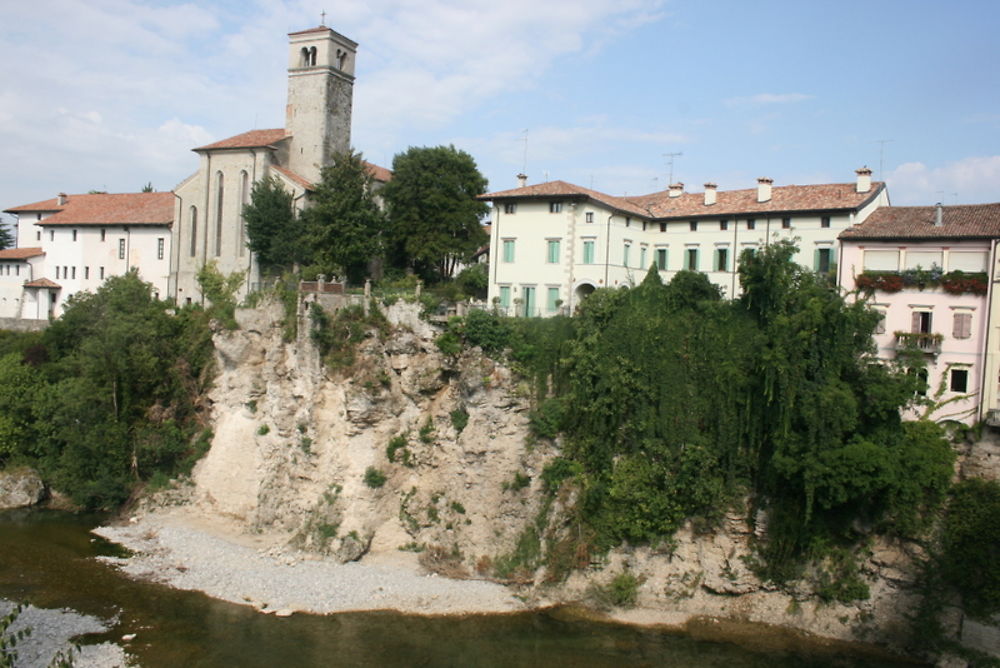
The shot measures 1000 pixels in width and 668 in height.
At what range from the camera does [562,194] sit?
37.5m

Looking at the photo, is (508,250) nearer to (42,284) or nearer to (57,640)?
(57,640)

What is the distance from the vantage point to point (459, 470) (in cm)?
3328

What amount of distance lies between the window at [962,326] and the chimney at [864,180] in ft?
27.7

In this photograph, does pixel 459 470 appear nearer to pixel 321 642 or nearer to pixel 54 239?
pixel 321 642

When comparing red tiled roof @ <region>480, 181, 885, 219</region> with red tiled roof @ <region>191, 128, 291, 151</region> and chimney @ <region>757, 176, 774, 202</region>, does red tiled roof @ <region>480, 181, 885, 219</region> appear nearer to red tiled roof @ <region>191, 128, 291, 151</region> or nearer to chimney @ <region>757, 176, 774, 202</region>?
chimney @ <region>757, 176, 774, 202</region>

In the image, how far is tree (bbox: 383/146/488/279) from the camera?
43625mm

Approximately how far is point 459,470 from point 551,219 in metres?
13.3

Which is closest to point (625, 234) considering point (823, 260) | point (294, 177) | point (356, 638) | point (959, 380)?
point (823, 260)

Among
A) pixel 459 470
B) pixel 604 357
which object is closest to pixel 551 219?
pixel 604 357

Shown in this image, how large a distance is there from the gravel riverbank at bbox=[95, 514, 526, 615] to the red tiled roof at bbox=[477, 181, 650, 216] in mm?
18156

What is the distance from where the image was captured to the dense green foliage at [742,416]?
2692 cm

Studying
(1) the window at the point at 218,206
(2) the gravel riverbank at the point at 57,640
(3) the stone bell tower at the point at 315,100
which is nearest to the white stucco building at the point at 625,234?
(3) the stone bell tower at the point at 315,100

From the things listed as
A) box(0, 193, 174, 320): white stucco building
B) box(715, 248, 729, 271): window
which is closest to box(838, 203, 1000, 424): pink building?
box(715, 248, 729, 271): window

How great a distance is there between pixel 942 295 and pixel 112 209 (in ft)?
176
